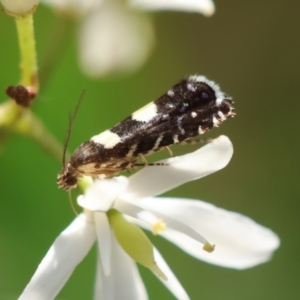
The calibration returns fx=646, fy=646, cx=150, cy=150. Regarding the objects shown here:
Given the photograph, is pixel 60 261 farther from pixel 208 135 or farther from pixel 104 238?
pixel 208 135

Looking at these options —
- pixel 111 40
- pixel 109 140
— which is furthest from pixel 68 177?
pixel 111 40

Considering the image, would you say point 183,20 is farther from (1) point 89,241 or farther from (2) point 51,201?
(1) point 89,241

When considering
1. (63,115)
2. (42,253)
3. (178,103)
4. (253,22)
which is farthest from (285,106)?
(178,103)

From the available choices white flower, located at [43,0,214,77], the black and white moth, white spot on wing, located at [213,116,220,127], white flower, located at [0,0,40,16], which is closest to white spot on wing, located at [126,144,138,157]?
the black and white moth

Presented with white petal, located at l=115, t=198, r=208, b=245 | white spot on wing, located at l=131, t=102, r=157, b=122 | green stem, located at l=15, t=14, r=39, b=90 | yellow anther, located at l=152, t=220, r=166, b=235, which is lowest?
yellow anther, located at l=152, t=220, r=166, b=235

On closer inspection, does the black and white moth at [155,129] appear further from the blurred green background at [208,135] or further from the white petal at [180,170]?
the blurred green background at [208,135]

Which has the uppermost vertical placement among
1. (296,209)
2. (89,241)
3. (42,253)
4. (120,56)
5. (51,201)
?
(120,56)

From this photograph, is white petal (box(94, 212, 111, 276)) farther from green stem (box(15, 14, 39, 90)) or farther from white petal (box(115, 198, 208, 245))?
green stem (box(15, 14, 39, 90))

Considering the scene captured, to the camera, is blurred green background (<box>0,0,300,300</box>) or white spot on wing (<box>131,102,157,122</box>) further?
blurred green background (<box>0,0,300,300</box>)
